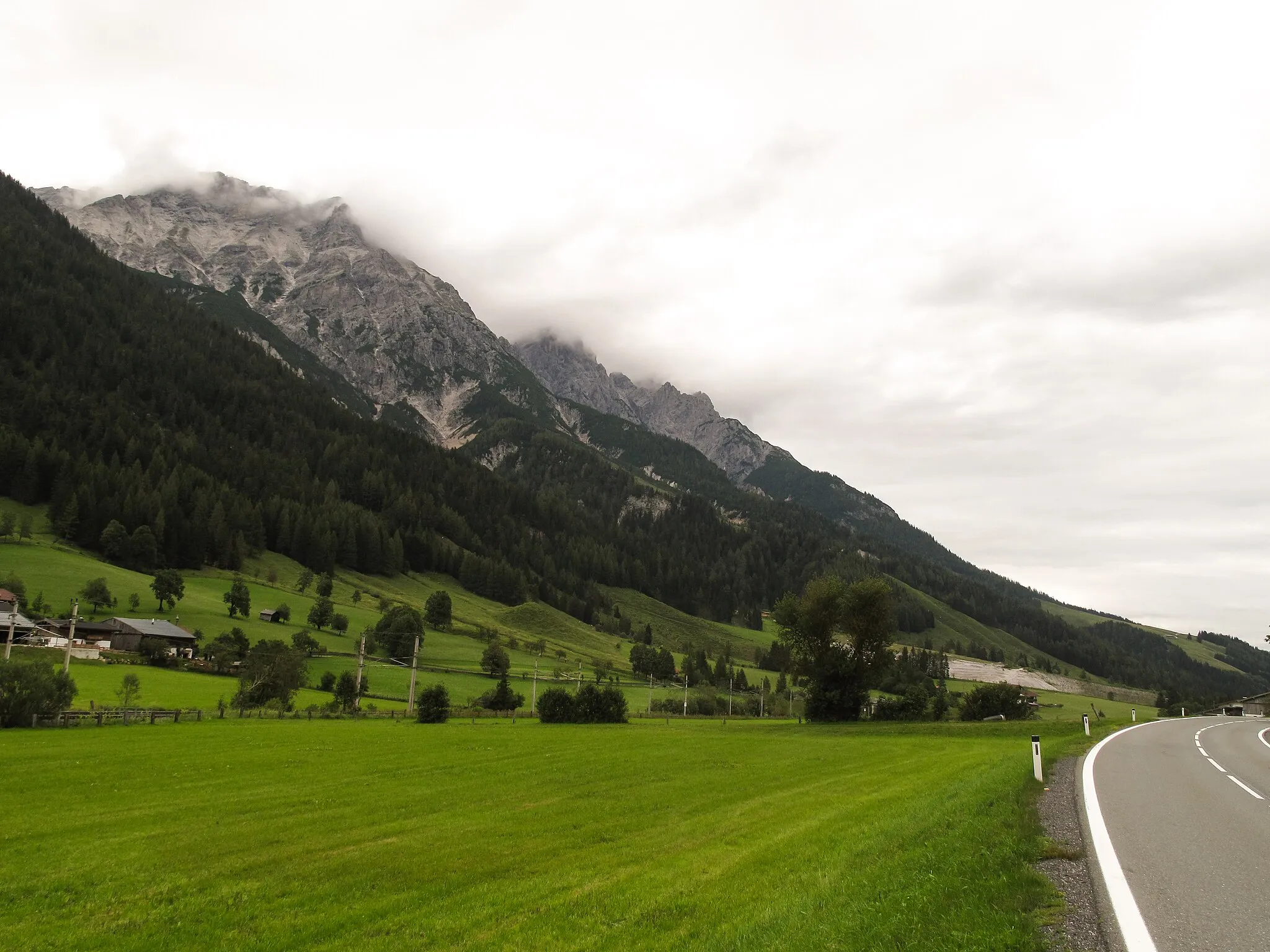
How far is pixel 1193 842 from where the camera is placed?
1348cm

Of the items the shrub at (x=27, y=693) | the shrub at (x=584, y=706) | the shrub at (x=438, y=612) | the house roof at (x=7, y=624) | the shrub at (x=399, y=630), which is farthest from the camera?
the shrub at (x=438, y=612)

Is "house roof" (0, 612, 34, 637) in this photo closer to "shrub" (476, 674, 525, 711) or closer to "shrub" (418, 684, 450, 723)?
"shrub" (418, 684, 450, 723)

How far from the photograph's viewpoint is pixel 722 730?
7794cm

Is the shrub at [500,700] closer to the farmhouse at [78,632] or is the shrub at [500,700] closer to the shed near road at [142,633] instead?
the shed near road at [142,633]

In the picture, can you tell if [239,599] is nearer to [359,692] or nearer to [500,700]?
[359,692]

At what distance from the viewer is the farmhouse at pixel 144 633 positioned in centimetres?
10731

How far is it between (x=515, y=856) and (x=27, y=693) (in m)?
54.1

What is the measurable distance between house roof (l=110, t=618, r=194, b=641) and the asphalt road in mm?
120911

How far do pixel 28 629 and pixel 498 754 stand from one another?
318ft

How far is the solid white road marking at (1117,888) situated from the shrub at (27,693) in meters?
65.1

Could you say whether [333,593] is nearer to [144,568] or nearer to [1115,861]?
[144,568]

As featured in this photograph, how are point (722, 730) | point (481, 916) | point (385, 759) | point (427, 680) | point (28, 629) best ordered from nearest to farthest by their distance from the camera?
1. point (481, 916)
2. point (385, 759)
3. point (722, 730)
4. point (28, 629)
5. point (427, 680)

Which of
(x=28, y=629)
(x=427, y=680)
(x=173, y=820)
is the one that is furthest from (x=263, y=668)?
(x=173, y=820)

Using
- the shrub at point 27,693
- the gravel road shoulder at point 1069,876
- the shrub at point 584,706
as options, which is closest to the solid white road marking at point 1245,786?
the gravel road shoulder at point 1069,876
